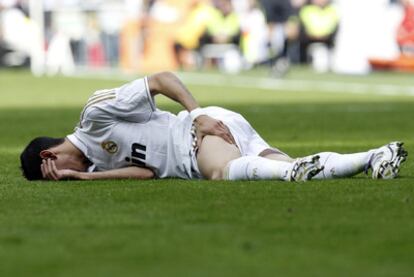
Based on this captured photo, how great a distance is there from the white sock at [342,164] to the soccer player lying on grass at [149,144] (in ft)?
0.07

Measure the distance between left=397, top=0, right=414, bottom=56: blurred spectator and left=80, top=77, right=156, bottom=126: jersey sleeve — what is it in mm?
27436

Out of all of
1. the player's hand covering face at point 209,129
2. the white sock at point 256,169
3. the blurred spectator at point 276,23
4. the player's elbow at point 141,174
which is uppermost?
the player's hand covering face at point 209,129

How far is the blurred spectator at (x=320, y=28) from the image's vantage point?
4284 centimetres

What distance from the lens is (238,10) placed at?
1961 inches

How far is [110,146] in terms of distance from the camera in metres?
9.35

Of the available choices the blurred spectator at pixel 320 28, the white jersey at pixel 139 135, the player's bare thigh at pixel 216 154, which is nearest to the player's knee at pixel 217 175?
the player's bare thigh at pixel 216 154

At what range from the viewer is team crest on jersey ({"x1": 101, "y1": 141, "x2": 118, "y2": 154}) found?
9312mm

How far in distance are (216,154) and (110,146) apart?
2.39 ft

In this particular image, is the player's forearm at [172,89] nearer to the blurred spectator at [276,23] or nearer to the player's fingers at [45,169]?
the player's fingers at [45,169]

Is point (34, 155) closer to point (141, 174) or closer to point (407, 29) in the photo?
point (141, 174)

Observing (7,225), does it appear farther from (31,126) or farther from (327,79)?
(327,79)

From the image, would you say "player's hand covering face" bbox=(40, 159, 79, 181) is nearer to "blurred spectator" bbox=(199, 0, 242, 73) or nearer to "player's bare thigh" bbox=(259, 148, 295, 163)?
"player's bare thigh" bbox=(259, 148, 295, 163)

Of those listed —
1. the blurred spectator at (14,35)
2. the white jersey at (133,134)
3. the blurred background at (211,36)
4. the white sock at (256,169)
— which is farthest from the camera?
the blurred spectator at (14,35)

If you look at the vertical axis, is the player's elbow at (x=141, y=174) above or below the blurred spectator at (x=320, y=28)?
above
